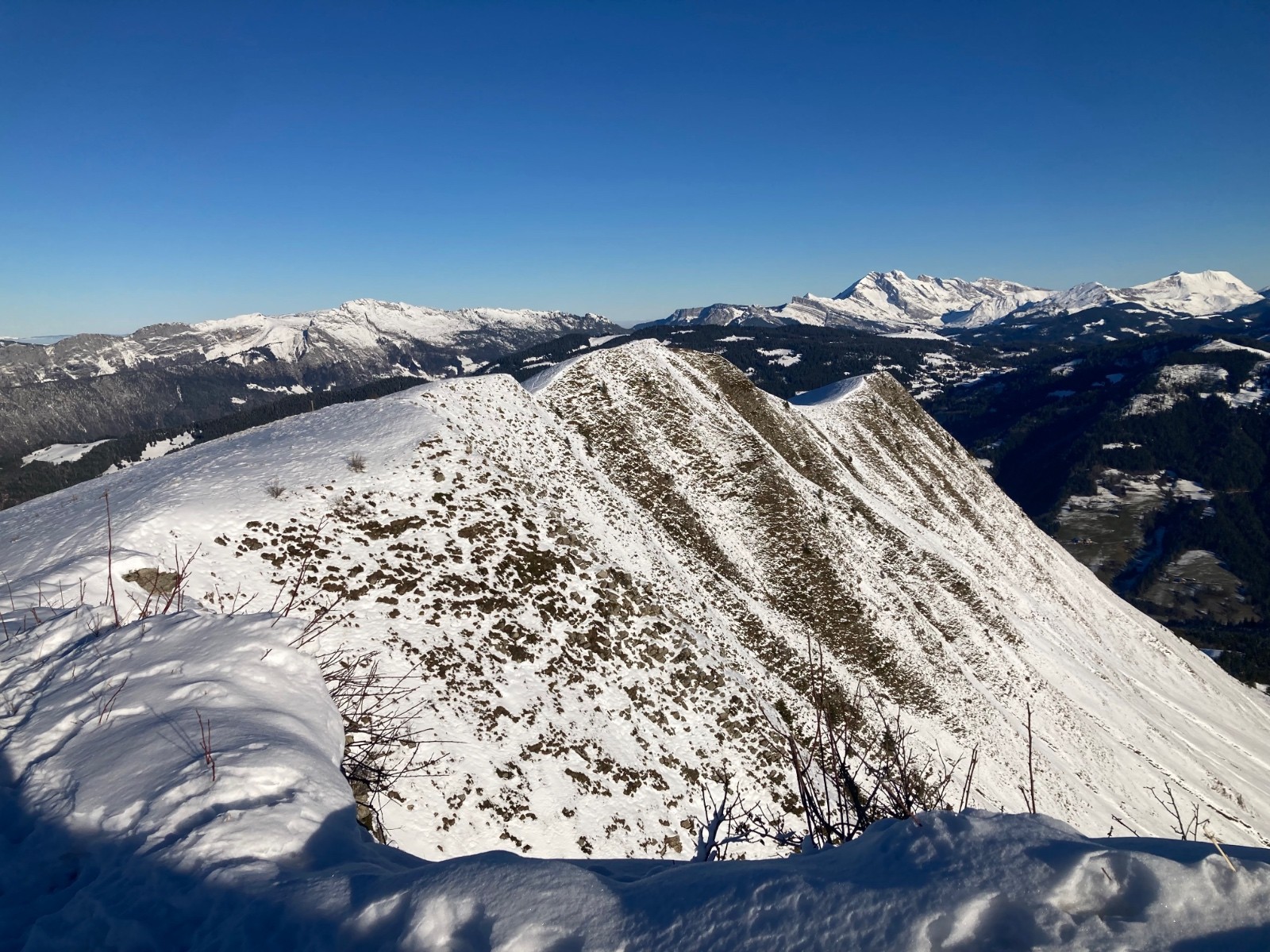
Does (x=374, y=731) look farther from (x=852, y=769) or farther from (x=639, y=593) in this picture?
(x=852, y=769)

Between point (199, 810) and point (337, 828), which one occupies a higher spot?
point (199, 810)

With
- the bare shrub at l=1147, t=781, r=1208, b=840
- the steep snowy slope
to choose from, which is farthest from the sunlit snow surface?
the bare shrub at l=1147, t=781, r=1208, b=840

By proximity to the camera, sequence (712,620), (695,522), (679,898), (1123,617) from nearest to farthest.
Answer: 1. (679,898)
2. (712,620)
3. (695,522)
4. (1123,617)

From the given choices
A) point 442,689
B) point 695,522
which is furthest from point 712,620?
point 442,689

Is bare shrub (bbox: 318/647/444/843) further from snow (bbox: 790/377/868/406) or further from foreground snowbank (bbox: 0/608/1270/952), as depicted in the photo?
snow (bbox: 790/377/868/406)

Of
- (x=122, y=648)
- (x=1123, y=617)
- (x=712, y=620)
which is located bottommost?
(x=1123, y=617)

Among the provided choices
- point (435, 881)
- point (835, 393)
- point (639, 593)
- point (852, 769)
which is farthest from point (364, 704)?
point (835, 393)

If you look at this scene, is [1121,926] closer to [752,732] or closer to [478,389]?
[752,732]
